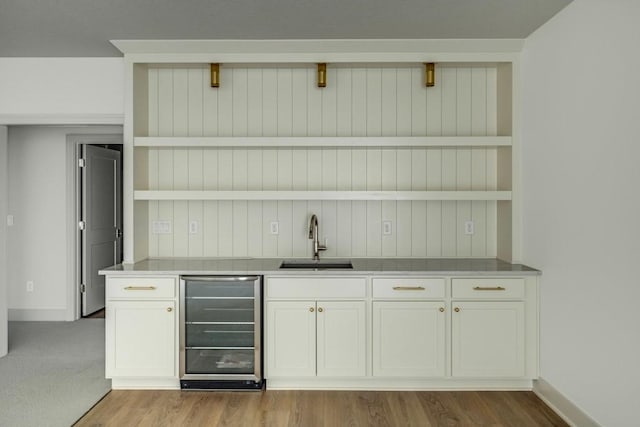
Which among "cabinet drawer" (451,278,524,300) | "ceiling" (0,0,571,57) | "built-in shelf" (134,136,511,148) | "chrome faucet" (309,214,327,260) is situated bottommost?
"cabinet drawer" (451,278,524,300)

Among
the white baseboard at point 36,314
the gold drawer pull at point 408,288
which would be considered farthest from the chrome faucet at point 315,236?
the white baseboard at point 36,314

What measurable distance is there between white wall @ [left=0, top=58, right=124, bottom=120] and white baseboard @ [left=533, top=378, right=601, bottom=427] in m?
3.60

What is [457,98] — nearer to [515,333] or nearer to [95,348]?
[515,333]

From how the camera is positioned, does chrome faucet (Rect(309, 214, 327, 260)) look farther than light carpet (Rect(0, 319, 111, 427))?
Yes

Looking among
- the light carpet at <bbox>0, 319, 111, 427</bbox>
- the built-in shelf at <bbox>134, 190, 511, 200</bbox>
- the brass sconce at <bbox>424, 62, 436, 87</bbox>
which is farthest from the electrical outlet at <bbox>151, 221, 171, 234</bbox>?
the brass sconce at <bbox>424, 62, 436, 87</bbox>

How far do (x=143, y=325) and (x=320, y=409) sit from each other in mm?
1303

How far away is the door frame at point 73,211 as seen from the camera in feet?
17.1

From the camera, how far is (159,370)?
326 cm

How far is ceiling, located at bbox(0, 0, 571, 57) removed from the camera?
9.27 ft

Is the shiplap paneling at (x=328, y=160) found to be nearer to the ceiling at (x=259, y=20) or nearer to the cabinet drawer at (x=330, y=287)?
the ceiling at (x=259, y=20)

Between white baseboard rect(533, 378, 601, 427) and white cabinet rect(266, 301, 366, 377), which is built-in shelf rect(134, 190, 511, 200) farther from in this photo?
white baseboard rect(533, 378, 601, 427)

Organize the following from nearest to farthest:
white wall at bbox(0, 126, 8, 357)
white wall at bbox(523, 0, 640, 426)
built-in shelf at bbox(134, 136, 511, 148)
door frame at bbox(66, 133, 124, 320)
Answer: white wall at bbox(523, 0, 640, 426) < built-in shelf at bbox(134, 136, 511, 148) < white wall at bbox(0, 126, 8, 357) < door frame at bbox(66, 133, 124, 320)

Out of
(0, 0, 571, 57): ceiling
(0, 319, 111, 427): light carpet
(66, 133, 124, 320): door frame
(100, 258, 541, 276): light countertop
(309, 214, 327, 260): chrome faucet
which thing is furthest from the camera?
(66, 133, 124, 320): door frame

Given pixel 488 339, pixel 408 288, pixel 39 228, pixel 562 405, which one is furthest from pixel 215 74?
pixel 562 405
